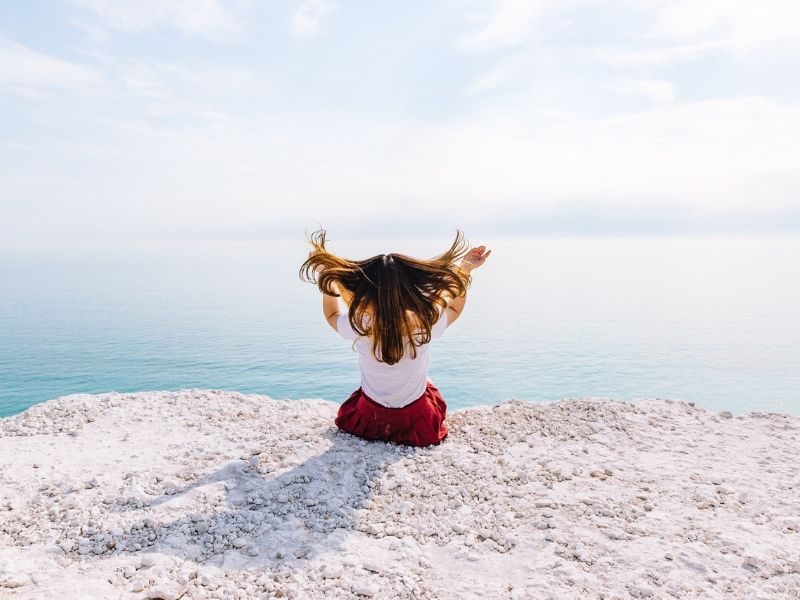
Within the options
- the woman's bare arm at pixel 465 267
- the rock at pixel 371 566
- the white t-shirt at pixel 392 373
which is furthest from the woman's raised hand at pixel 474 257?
the rock at pixel 371 566

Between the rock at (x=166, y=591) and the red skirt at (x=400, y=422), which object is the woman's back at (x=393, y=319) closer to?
the red skirt at (x=400, y=422)

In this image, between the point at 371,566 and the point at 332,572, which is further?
the point at 371,566

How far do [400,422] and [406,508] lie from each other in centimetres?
164

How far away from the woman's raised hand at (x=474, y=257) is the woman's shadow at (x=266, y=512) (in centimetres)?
244

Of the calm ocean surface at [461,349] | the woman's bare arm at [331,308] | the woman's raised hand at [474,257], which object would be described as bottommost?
the calm ocean surface at [461,349]

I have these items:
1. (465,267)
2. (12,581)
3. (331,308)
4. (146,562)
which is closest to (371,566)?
(146,562)

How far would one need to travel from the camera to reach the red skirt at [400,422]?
6883 mm

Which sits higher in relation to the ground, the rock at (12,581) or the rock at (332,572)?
the rock at (12,581)

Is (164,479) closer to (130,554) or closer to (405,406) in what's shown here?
(130,554)

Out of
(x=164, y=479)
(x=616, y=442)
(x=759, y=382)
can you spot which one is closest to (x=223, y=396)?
Result: (x=164, y=479)

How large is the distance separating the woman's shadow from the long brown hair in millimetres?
1357

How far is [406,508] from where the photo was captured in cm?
531

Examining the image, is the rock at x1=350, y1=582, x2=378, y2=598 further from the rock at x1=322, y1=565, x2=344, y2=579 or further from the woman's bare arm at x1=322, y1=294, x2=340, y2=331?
the woman's bare arm at x1=322, y1=294, x2=340, y2=331

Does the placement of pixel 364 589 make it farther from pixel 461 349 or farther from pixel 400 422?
pixel 461 349
